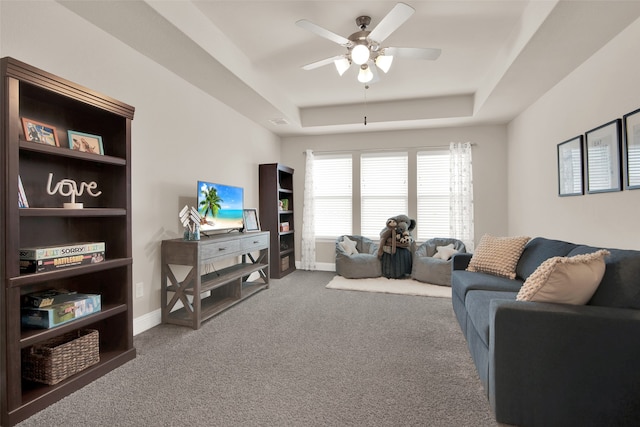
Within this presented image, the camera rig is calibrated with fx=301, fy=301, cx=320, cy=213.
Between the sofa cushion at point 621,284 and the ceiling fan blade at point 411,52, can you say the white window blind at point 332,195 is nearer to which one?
the ceiling fan blade at point 411,52

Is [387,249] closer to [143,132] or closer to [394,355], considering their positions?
[394,355]

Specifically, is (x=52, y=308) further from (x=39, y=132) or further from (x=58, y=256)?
(x=39, y=132)

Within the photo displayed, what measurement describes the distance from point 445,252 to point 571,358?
3.18 meters

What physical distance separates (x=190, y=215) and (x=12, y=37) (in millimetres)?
1655

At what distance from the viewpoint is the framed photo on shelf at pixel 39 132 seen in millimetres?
1720

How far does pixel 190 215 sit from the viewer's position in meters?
2.92

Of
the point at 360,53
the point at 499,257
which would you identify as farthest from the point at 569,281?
the point at 360,53

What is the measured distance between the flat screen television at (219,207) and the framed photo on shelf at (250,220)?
0.49 ft

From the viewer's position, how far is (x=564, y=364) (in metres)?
1.42

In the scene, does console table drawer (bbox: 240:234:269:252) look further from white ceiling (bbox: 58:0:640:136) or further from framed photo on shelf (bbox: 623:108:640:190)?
framed photo on shelf (bbox: 623:108:640:190)

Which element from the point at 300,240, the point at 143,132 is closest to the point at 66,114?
the point at 143,132

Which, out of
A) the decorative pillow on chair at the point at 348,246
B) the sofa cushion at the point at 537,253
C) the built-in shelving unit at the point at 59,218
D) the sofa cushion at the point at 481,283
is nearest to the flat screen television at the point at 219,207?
the built-in shelving unit at the point at 59,218

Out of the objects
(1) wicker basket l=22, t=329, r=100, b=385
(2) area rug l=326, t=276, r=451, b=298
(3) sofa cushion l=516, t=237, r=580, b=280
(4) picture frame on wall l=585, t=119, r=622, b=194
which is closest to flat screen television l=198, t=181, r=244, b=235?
(1) wicker basket l=22, t=329, r=100, b=385

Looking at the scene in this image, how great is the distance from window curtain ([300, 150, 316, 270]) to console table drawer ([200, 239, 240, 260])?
213 centimetres
